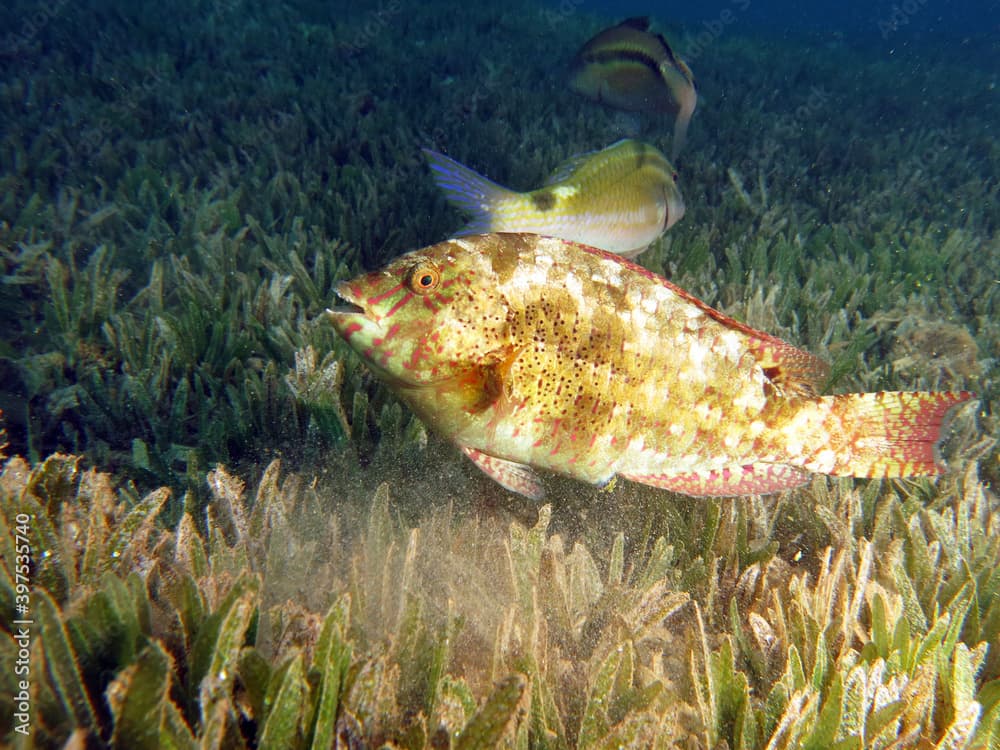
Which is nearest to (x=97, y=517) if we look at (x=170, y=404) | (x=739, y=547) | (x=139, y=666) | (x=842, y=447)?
(x=139, y=666)

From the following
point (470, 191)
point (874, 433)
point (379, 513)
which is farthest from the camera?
point (470, 191)

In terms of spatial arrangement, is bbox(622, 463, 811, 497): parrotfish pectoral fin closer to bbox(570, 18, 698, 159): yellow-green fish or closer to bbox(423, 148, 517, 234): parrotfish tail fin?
bbox(423, 148, 517, 234): parrotfish tail fin

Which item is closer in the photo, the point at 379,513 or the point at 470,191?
the point at 379,513

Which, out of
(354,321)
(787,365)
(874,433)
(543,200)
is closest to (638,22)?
(543,200)

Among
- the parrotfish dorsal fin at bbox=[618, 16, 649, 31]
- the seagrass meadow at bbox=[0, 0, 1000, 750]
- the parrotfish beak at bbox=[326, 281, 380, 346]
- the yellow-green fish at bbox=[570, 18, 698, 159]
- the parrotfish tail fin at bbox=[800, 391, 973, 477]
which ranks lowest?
the seagrass meadow at bbox=[0, 0, 1000, 750]

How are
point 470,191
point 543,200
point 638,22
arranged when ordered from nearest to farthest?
1. point 470,191
2. point 543,200
3. point 638,22

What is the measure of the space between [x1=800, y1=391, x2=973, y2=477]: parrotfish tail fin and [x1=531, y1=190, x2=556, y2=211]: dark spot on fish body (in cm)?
223

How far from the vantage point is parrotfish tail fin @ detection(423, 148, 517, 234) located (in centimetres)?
359

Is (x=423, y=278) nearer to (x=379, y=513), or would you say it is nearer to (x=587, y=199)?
(x=379, y=513)

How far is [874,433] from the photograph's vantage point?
Result: 2.22 meters

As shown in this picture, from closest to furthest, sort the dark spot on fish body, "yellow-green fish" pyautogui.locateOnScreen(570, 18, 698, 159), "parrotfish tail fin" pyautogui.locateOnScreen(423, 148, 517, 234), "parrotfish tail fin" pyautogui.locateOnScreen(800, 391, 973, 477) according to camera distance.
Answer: "parrotfish tail fin" pyautogui.locateOnScreen(800, 391, 973, 477) → "parrotfish tail fin" pyautogui.locateOnScreen(423, 148, 517, 234) → the dark spot on fish body → "yellow-green fish" pyautogui.locateOnScreen(570, 18, 698, 159)

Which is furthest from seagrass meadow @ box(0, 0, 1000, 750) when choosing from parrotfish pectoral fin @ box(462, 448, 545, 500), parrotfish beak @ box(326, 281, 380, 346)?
parrotfish beak @ box(326, 281, 380, 346)

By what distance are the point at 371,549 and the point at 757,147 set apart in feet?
29.3

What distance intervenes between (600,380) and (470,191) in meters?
2.03
